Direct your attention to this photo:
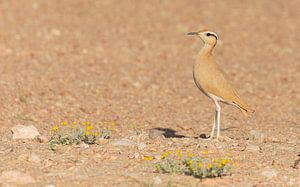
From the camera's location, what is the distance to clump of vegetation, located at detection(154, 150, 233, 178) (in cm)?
665

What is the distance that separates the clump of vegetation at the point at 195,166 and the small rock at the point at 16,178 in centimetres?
128

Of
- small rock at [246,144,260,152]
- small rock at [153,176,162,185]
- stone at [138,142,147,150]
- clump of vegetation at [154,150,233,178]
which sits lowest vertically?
small rock at [153,176,162,185]

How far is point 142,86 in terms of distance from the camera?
1273 centimetres

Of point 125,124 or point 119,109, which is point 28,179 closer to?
point 125,124

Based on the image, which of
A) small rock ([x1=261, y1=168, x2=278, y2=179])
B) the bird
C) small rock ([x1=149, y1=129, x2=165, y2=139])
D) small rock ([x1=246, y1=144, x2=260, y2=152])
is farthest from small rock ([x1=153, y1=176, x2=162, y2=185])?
small rock ([x1=149, y1=129, x2=165, y2=139])

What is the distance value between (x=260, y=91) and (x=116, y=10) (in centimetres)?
635

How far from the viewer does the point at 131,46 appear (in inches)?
610

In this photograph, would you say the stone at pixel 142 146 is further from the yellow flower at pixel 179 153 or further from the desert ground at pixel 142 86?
the yellow flower at pixel 179 153

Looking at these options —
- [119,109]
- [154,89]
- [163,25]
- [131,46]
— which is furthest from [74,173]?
[163,25]

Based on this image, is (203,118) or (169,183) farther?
(203,118)

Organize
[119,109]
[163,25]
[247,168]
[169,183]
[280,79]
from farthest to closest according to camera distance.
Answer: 1. [163,25]
2. [280,79]
3. [119,109]
4. [247,168]
5. [169,183]

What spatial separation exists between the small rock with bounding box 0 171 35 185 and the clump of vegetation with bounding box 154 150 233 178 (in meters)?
1.28

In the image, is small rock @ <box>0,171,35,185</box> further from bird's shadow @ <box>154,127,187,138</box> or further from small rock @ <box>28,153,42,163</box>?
bird's shadow @ <box>154,127,187,138</box>

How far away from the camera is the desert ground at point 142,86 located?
7059mm
